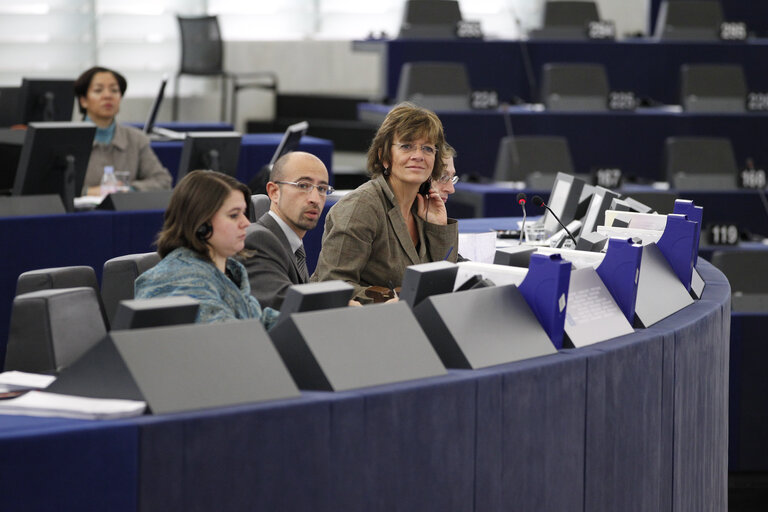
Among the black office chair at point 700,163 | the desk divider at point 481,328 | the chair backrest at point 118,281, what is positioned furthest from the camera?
the black office chair at point 700,163

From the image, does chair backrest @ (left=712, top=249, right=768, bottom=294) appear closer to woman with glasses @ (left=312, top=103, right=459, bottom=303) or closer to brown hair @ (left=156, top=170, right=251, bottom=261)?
woman with glasses @ (left=312, top=103, right=459, bottom=303)

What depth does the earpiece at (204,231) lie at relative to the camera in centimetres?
273

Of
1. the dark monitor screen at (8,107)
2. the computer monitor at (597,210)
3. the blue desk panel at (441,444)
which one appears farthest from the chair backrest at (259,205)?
the dark monitor screen at (8,107)

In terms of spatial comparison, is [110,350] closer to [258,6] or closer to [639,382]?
[639,382]

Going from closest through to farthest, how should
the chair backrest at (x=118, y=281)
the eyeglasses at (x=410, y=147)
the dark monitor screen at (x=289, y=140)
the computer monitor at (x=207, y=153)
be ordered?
the chair backrest at (x=118, y=281)
the eyeglasses at (x=410, y=147)
the computer monitor at (x=207, y=153)
the dark monitor screen at (x=289, y=140)

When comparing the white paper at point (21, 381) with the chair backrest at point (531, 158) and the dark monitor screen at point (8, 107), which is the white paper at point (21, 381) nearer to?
the chair backrest at point (531, 158)

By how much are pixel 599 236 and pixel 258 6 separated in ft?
26.8

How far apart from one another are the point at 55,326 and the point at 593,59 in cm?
623

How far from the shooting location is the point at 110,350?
6.85 ft

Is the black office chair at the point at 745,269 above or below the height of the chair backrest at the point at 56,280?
below

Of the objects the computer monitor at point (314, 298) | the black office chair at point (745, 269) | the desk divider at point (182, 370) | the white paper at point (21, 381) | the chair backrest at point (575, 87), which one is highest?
the chair backrest at point (575, 87)

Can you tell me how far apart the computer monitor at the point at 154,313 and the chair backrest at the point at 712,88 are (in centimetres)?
636

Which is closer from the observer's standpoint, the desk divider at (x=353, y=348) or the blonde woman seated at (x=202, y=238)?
the desk divider at (x=353, y=348)

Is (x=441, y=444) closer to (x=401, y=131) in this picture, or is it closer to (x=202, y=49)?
(x=401, y=131)
